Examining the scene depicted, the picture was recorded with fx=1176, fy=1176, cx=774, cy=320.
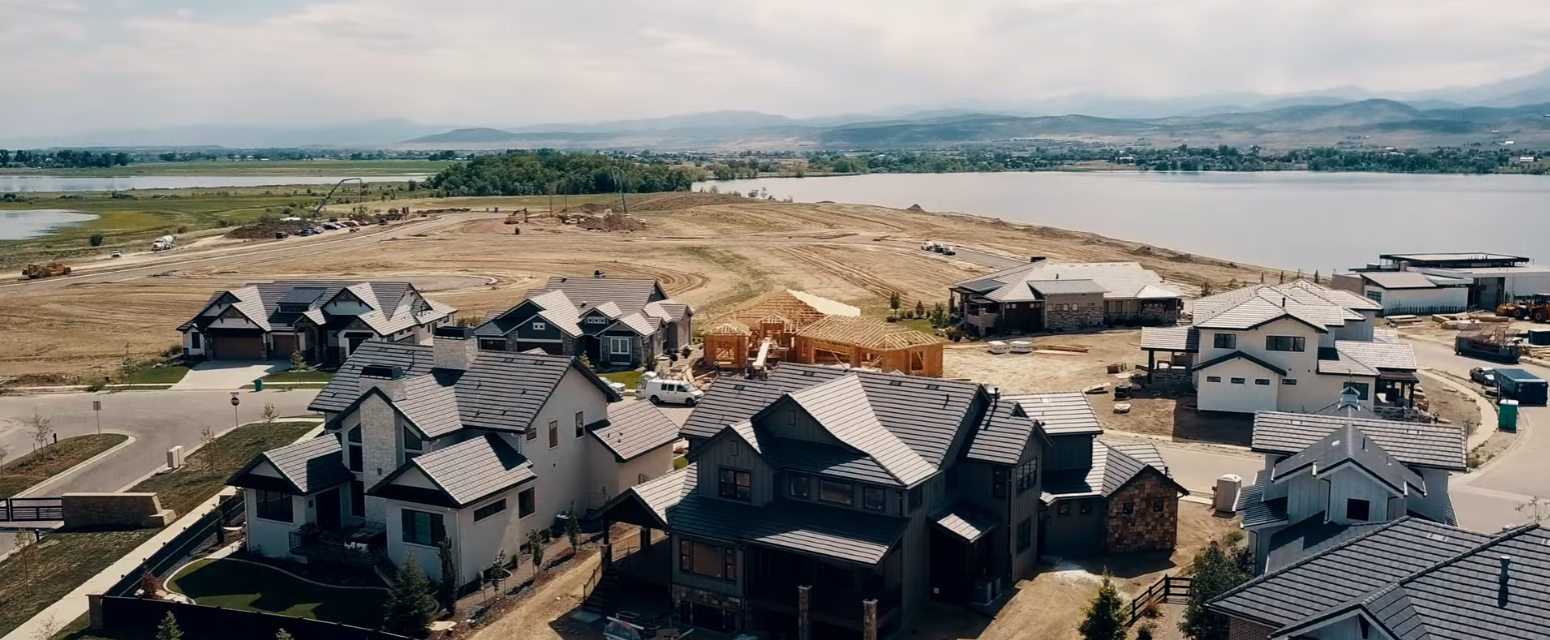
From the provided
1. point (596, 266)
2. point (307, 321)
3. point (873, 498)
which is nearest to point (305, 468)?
point (873, 498)

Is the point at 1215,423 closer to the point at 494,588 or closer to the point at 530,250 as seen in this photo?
the point at 494,588

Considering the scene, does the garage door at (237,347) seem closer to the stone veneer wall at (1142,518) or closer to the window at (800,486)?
the window at (800,486)

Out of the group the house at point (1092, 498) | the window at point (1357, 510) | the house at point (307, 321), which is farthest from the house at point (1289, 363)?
the house at point (307, 321)

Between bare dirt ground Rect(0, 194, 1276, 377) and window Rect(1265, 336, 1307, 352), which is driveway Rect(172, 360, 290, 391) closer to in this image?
bare dirt ground Rect(0, 194, 1276, 377)

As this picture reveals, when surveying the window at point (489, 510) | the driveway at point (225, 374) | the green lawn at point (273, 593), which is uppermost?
the window at point (489, 510)

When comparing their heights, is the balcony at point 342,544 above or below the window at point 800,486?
below

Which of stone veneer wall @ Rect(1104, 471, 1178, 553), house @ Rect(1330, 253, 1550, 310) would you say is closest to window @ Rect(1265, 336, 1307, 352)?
stone veneer wall @ Rect(1104, 471, 1178, 553)

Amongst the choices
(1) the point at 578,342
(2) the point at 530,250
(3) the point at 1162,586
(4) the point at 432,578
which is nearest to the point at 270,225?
(2) the point at 530,250
